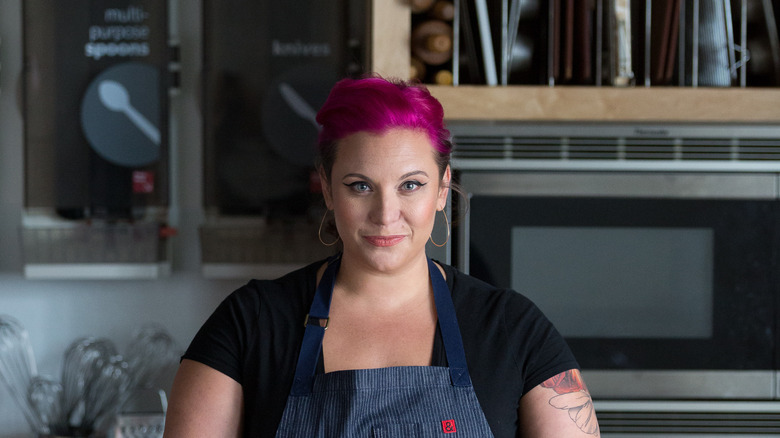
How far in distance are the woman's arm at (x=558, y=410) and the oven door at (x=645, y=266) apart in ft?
1.06

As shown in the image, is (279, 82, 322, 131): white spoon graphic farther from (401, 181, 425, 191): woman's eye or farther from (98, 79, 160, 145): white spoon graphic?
(401, 181, 425, 191): woman's eye

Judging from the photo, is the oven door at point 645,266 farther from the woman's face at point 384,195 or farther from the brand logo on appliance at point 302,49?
the brand logo on appliance at point 302,49

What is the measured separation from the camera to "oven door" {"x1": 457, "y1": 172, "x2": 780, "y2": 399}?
4.19 feet

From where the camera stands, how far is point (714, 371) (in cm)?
128

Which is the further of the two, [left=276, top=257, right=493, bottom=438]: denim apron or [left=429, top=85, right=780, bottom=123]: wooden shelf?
[left=429, top=85, right=780, bottom=123]: wooden shelf

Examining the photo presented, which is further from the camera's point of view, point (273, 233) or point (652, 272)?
point (273, 233)

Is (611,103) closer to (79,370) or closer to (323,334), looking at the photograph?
(323,334)

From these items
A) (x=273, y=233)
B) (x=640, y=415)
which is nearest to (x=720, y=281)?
(x=640, y=415)

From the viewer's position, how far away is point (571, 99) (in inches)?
49.7

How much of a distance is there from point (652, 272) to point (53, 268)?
4.13 ft

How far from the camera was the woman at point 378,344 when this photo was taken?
36.8 inches

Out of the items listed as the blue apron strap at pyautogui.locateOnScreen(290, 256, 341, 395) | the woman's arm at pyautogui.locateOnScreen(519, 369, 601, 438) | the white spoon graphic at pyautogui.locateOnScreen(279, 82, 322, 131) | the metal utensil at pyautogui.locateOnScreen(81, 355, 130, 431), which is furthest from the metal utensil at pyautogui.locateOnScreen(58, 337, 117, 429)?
the woman's arm at pyautogui.locateOnScreen(519, 369, 601, 438)

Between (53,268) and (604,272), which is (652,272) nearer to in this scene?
(604,272)

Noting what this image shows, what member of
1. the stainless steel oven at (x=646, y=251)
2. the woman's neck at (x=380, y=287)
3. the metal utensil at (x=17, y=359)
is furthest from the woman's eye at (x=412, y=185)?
the metal utensil at (x=17, y=359)
